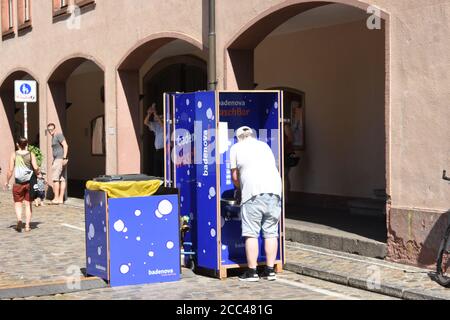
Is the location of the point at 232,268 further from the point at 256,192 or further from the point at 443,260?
the point at 443,260

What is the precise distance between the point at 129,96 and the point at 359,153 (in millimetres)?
5123

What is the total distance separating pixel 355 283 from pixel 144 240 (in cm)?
233

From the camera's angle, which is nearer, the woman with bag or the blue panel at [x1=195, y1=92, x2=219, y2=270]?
the blue panel at [x1=195, y1=92, x2=219, y2=270]

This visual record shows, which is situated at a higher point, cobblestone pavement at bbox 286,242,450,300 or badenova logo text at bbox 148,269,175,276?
badenova logo text at bbox 148,269,175,276

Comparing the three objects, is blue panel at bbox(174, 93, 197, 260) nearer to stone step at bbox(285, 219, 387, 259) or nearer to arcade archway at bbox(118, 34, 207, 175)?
stone step at bbox(285, 219, 387, 259)

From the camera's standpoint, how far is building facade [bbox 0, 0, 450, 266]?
30.0 ft

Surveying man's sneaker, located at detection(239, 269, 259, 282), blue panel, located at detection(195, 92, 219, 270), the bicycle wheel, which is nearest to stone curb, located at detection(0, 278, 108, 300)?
blue panel, located at detection(195, 92, 219, 270)

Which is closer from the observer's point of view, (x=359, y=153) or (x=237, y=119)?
(x=237, y=119)

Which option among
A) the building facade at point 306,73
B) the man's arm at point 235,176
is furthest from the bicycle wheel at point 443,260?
the man's arm at point 235,176

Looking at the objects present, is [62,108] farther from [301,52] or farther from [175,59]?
[301,52]

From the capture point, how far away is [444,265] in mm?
8328

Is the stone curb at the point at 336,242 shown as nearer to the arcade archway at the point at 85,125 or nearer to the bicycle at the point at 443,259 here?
the bicycle at the point at 443,259

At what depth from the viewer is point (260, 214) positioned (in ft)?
28.9
